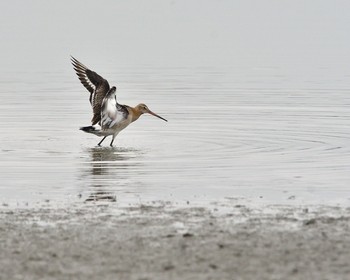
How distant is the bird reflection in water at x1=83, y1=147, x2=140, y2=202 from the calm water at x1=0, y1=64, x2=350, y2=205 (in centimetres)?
1

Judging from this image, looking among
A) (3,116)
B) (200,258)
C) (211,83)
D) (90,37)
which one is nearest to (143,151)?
(3,116)

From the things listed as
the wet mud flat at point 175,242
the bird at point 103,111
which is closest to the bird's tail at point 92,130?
the bird at point 103,111

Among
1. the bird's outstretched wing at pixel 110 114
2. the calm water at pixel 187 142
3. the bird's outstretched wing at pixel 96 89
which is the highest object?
the bird's outstretched wing at pixel 96 89

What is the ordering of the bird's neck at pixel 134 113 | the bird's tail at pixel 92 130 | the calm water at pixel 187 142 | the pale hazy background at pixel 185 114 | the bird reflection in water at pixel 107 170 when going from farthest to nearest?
the bird's neck at pixel 134 113
the bird's tail at pixel 92 130
the pale hazy background at pixel 185 114
the calm water at pixel 187 142
the bird reflection in water at pixel 107 170

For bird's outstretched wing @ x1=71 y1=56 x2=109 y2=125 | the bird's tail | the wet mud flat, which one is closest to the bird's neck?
bird's outstretched wing @ x1=71 y1=56 x2=109 y2=125

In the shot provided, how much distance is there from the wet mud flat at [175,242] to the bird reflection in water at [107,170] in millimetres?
883

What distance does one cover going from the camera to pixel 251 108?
72.1ft

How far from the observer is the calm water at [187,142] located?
40.7 ft

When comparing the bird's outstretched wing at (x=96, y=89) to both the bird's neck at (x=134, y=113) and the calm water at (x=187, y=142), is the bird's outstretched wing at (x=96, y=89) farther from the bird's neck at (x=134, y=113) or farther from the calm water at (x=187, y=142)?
the bird's neck at (x=134, y=113)

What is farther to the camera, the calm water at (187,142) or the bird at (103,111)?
the bird at (103,111)

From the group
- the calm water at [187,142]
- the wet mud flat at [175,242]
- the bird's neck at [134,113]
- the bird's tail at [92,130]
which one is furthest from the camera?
the bird's neck at [134,113]

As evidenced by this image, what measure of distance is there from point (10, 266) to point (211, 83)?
63.3 ft

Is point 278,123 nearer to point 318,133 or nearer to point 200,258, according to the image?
point 318,133

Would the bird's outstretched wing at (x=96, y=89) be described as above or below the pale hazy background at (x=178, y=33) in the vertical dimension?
above
